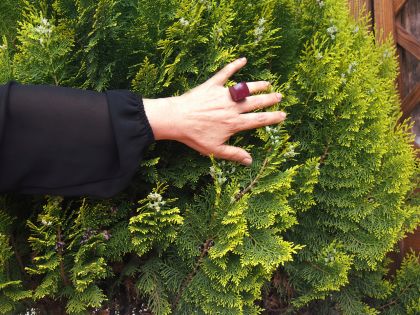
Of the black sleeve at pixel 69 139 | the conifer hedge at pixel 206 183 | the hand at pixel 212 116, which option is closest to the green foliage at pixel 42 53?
the conifer hedge at pixel 206 183

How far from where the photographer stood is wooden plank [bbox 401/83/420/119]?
300 centimetres

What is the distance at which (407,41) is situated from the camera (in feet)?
9.89

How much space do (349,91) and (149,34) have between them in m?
0.86

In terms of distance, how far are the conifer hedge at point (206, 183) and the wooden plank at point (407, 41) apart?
1196 millimetres

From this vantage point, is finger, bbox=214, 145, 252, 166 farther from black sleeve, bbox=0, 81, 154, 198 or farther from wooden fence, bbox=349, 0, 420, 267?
wooden fence, bbox=349, 0, 420, 267

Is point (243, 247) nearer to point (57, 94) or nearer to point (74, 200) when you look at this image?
point (74, 200)

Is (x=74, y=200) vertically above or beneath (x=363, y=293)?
above

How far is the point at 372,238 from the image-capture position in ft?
6.43

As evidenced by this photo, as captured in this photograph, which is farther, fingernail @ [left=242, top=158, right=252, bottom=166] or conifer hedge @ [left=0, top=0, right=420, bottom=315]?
fingernail @ [left=242, top=158, right=252, bottom=166]

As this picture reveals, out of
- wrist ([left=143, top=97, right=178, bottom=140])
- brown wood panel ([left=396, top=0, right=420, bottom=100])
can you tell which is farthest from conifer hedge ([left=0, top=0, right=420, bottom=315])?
brown wood panel ([left=396, top=0, right=420, bottom=100])

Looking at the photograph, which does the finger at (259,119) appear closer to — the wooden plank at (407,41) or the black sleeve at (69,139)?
the black sleeve at (69,139)

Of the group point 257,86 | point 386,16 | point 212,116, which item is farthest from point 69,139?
point 386,16

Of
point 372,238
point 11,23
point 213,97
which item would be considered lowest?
point 372,238

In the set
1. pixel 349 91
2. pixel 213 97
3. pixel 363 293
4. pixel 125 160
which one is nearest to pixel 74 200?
pixel 125 160
